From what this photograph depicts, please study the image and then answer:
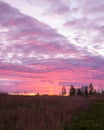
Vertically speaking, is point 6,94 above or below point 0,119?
above

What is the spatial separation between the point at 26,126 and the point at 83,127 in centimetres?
327

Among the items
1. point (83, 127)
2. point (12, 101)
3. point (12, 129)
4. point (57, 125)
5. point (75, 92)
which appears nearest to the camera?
point (12, 129)

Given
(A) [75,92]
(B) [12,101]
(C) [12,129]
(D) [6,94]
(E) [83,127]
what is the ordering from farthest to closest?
(A) [75,92], (D) [6,94], (B) [12,101], (E) [83,127], (C) [12,129]

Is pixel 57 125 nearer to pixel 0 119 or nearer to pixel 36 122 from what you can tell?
pixel 36 122

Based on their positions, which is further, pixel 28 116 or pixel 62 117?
pixel 62 117

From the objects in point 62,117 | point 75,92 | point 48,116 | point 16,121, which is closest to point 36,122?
point 16,121

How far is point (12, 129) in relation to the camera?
10.7 m

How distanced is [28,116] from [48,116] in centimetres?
123

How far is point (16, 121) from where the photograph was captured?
39.5 ft

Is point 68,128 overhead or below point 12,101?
below

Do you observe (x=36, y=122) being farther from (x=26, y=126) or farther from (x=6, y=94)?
(x=6, y=94)

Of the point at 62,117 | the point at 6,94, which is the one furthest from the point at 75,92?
the point at 62,117

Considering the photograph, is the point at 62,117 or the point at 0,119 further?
the point at 62,117

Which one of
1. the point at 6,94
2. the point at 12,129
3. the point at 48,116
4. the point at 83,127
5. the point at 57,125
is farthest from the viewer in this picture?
the point at 6,94
